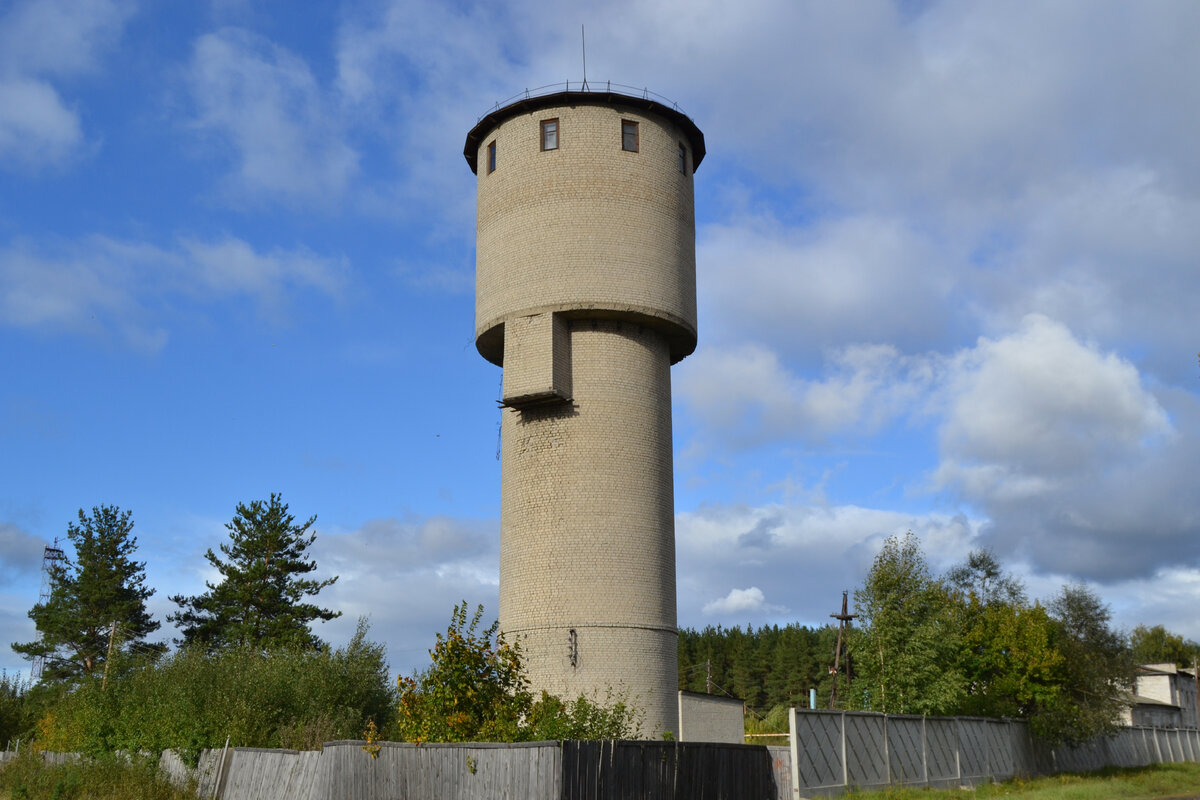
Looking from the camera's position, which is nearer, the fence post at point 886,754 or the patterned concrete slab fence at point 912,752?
the patterned concrete slab fence at point 912,752

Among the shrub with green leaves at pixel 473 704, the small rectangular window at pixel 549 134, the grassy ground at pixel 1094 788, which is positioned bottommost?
the grassy ground at pixel 1094 788

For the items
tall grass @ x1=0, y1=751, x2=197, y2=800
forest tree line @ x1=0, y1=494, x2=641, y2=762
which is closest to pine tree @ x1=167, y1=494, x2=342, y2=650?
forest tree line @ x1=0, y1=494, x2=641, y2=762

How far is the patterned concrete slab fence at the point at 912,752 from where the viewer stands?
2245 cm

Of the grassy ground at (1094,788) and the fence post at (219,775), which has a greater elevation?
the fence post at (219,775)

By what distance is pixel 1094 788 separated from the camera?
28.5 metres

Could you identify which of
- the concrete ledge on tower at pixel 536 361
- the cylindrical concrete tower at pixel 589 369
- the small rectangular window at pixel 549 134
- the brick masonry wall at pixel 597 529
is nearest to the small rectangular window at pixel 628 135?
the cylindrical concrete tower at pixel 589 369

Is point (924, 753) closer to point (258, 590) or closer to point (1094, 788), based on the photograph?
point (1094, 788)

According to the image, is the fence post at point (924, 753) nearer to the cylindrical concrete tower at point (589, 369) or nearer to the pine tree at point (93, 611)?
the cylindrical concrete tower at point (589, 369)

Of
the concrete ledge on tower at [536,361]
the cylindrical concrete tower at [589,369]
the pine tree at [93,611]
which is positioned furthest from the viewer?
the pine tree at [93,611]

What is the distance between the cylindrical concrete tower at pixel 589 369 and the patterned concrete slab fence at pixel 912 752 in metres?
5.52

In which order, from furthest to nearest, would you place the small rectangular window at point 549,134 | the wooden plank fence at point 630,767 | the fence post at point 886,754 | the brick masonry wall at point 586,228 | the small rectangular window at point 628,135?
the small rectangular window at point 628,135 → the small rectangular window at point 549,134 → the brick masonry wall at point 586,228 → the fence post at point 886,754 → the wooden plank fence at point 630,767

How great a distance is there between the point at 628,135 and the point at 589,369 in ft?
24.0

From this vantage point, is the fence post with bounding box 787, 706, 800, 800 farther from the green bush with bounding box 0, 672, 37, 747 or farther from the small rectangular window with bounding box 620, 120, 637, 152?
the green bush with bounding box 0, 672, 37, 747

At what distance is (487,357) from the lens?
32906 mm
